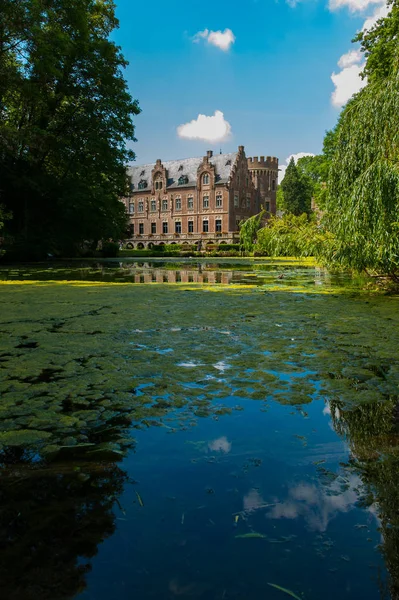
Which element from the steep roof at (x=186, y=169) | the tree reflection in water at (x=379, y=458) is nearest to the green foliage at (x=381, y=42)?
the tree reflection in water at (x=379, y=458)

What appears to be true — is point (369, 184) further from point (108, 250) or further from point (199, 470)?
point (108, 250)

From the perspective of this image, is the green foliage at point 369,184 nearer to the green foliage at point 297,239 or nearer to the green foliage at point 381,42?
the green foliage at point 297,239

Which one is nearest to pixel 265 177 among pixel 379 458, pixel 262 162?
pixel 262 162

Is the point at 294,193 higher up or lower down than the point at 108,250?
higher up

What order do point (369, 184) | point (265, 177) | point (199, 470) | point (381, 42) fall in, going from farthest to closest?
point (265, 177) → point (381, 42) → point (369, 184) → point (199, 470)

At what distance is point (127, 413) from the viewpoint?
8.21ft

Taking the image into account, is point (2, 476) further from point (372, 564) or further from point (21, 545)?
point (372, 564)

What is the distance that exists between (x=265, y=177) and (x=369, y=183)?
57.8 meters

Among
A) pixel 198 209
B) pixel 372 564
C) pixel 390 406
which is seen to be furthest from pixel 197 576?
pixel 198 209

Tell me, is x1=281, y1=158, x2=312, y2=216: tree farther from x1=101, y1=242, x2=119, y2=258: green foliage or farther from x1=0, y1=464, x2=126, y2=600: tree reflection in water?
x1=0, y1=464, x2=126, y2=600: tree reflection in water

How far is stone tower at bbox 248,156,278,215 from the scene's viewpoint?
6241 cm

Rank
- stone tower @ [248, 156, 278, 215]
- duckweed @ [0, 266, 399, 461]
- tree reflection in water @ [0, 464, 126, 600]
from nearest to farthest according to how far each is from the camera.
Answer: tree reflection in water @ [0, 464, 126, 600] < duckweed @ [0, 266, 399, 461] < stone tower @ [248, 156, 278, 215]

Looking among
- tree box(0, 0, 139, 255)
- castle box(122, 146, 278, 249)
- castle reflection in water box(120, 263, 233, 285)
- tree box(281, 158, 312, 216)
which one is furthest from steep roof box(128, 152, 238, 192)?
castle reflection in water box(120, 263, 233, 285)

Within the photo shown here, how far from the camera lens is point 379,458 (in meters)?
1.95
